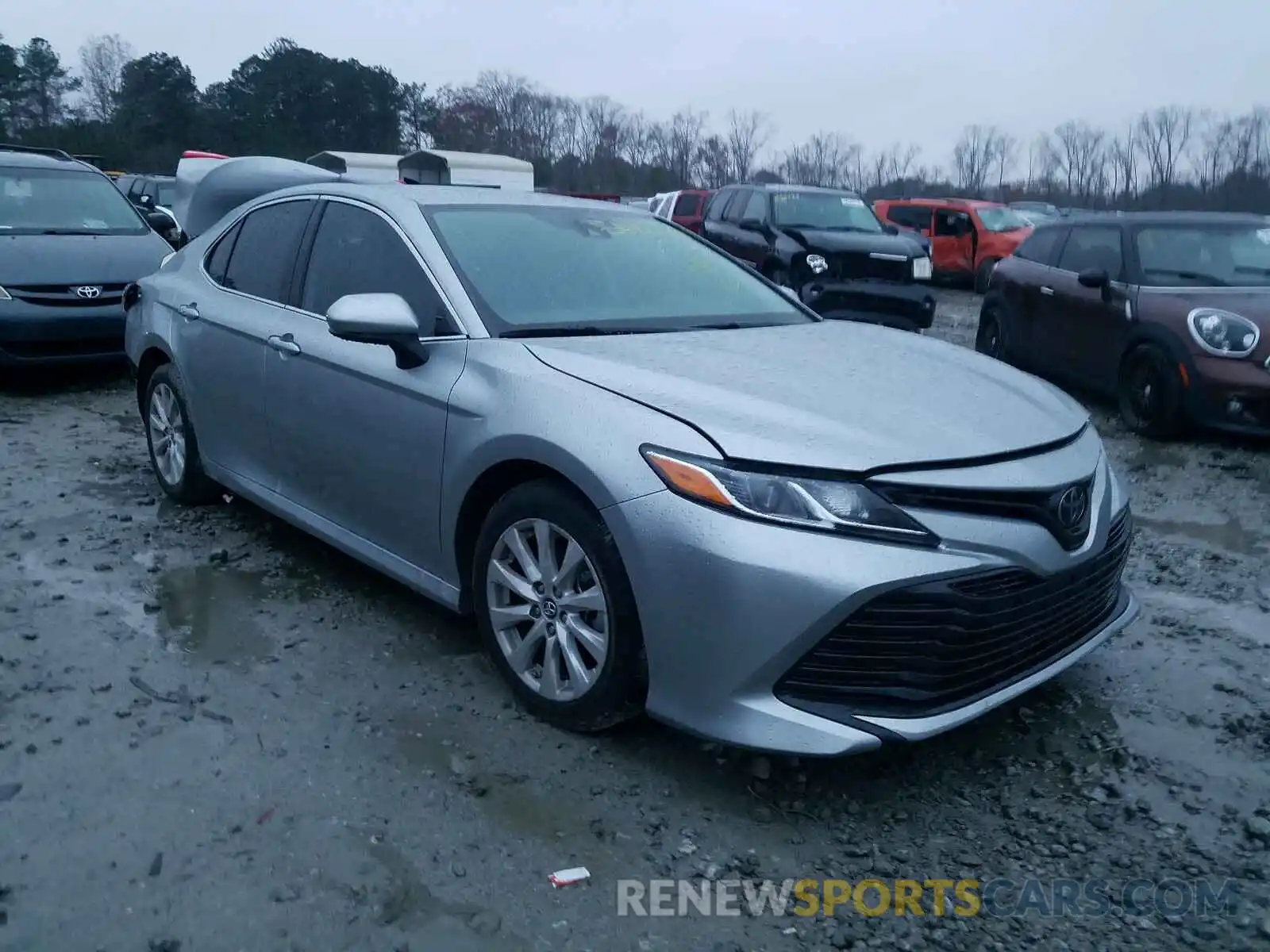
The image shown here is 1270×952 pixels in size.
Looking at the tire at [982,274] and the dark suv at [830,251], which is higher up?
the dark suv at [830,251]

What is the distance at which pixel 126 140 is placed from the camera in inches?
1953

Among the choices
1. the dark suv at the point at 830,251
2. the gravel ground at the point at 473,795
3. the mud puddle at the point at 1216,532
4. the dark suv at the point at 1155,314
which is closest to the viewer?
the gravel ground at the point at 473,795

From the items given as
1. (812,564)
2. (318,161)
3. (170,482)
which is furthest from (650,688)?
(318,161)

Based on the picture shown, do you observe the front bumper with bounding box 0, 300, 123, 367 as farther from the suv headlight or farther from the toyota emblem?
the toyota emblem

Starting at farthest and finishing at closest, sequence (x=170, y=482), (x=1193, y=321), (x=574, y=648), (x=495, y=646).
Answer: (x=1193, y=321), (x=170, y=482), (x=495, y=646), (x=574, y=648)

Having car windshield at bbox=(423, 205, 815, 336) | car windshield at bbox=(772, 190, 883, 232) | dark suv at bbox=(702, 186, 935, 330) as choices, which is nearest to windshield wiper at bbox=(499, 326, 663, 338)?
car windshield at bbox=(423, 205, 815, 336)

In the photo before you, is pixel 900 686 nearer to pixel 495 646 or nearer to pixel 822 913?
pixel 822 913

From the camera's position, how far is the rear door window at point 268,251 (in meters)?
4.68

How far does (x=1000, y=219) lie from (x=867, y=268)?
9.98 m

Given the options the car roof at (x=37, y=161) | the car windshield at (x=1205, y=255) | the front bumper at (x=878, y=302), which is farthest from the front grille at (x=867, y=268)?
the car roof at (x=37, y=161)

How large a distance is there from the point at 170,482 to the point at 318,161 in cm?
1418

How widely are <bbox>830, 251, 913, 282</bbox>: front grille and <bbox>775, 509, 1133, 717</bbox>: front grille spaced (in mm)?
9280

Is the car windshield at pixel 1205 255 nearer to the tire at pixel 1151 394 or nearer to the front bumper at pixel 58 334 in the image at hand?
the tire at pixel 1151 394

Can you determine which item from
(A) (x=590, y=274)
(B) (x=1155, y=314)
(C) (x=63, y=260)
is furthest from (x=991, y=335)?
(C) (x=63, y=260)
